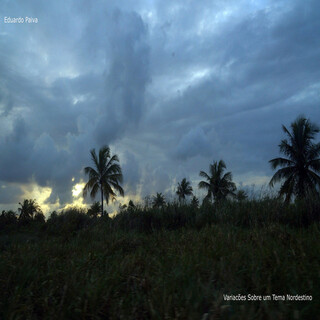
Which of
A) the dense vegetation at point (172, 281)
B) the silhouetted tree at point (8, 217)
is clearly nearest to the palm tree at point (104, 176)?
the silhouetted tree at point (8, 217)

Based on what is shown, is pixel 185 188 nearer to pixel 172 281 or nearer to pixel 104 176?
pixel 104 176

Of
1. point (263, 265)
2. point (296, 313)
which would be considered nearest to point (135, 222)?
point (263, 265)

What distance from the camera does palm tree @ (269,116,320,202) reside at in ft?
64.1

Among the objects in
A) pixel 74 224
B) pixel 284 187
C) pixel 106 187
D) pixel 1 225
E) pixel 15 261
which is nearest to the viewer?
pixel 15 261

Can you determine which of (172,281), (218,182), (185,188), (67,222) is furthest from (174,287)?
(185,188)

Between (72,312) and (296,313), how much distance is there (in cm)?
175

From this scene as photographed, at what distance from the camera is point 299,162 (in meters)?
20.3

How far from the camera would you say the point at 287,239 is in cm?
400

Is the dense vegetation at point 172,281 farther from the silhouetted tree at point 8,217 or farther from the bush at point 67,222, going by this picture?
the silhouetted tree at point 8,217

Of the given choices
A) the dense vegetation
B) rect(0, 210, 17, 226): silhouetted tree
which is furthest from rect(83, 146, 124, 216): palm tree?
the dense vegetation

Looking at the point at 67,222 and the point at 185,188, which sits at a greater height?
the point at 185,188

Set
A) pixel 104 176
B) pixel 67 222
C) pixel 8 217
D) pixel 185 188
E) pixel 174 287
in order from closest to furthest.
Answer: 1. pixel 174 287
2. pixel 67 222
3. pixel 8 217
4. pixel 104 176
5. pixel 185 188

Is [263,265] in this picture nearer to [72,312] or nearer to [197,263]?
[197,263]

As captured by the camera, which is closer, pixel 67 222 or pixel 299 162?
pixel 67 222
